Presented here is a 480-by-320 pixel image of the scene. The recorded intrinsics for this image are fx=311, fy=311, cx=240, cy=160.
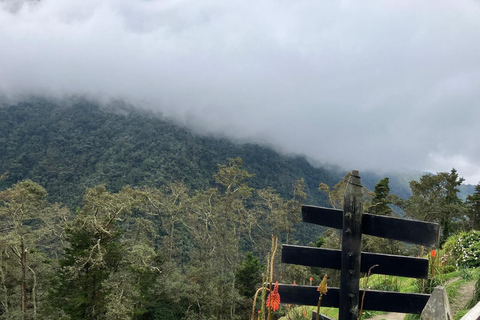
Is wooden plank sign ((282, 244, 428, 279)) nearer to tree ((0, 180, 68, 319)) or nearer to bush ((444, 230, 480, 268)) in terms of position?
bush ((444, 230, 480, 268))

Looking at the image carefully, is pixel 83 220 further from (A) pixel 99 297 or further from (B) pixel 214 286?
(B) pixel 214 286

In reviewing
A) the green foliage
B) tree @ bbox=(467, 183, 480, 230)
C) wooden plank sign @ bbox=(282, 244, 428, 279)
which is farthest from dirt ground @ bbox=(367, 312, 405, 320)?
tree @ bbox=(467, 183, 480, 230)

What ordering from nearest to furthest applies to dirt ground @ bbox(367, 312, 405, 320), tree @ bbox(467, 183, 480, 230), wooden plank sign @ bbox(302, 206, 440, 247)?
wooden plank sign @ bbox(302, 206, 440, 247) < dirt ground @ bbox(367, 312, 405, 320) < tree @ bbox(467, 183, 480, 230)

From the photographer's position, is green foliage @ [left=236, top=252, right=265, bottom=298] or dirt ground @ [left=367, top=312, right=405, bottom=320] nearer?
dirt ground @ [left=367, top=312, right=405, bottom=320]

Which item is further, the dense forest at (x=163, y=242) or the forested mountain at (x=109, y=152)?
the forested mountain at (x=109, y=152)

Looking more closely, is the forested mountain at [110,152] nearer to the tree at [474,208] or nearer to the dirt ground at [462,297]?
the tree at [474,208]

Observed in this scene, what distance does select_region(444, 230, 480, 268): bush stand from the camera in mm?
5528

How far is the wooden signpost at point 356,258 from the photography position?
2.17 metres

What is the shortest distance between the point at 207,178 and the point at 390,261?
2677 inches

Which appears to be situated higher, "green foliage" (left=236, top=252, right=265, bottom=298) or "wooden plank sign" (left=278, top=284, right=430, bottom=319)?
"wooden plank sign" (left=278, top=284, right=430, bottom=319)

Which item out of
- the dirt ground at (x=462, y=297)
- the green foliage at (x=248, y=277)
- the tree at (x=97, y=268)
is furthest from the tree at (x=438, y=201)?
the dirt ground at (x=462, y=297)

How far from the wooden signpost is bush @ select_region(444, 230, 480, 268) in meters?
4.30

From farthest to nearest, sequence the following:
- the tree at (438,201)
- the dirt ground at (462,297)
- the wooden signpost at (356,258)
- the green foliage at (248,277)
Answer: the green foliage at (248,277) < the tree at (438,201) < the dirt ground at (462,297) < the wooden signpost at (356,258)

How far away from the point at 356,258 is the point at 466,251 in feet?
16.5
